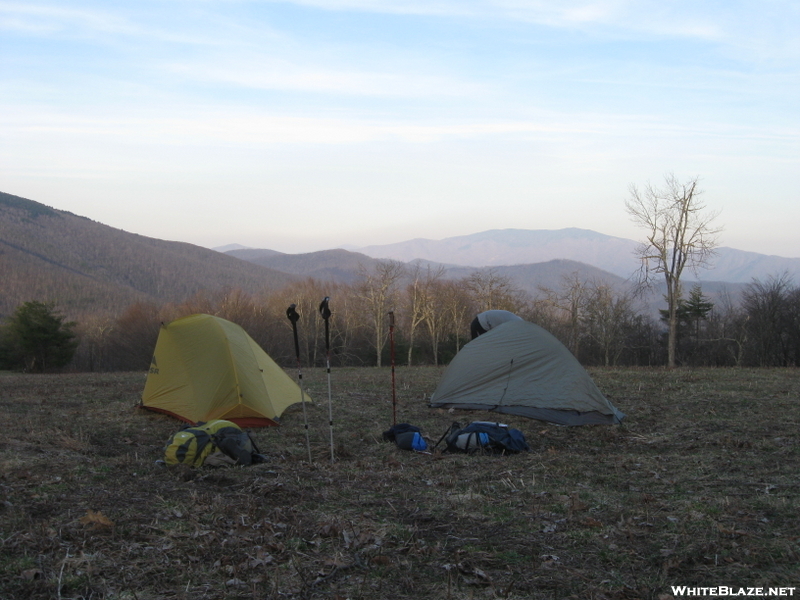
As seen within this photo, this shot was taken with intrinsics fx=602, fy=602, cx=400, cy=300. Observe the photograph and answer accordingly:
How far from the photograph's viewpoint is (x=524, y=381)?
489 inches

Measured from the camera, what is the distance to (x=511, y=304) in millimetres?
57156

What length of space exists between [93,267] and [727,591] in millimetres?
168637

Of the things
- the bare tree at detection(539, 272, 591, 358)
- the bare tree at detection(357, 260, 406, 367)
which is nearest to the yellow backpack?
the bare tree at detection(357, 260, 406, 367)

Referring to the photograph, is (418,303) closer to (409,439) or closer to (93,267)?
(409,439)

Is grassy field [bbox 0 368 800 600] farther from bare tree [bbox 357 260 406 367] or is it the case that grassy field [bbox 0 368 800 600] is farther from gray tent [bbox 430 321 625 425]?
bare tree [bbox 357 260 406 367]

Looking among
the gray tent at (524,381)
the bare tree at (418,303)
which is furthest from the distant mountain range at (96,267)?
the gray tent at (524,381)

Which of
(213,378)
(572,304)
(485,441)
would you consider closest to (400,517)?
(485,441)

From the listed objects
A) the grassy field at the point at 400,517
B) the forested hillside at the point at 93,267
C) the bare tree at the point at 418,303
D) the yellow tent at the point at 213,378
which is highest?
the forested hillside at the point at 93,267

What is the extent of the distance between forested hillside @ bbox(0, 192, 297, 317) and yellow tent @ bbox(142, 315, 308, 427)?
322 ft

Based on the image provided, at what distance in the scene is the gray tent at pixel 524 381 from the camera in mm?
11734

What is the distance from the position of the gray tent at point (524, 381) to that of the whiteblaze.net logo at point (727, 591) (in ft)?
24.8

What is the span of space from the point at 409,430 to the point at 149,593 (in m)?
6.00

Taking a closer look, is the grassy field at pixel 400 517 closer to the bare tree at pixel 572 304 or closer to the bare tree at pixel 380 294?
the bare tree at pixel 380 294

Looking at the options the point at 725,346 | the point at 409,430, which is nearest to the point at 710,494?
the point at 409,430
